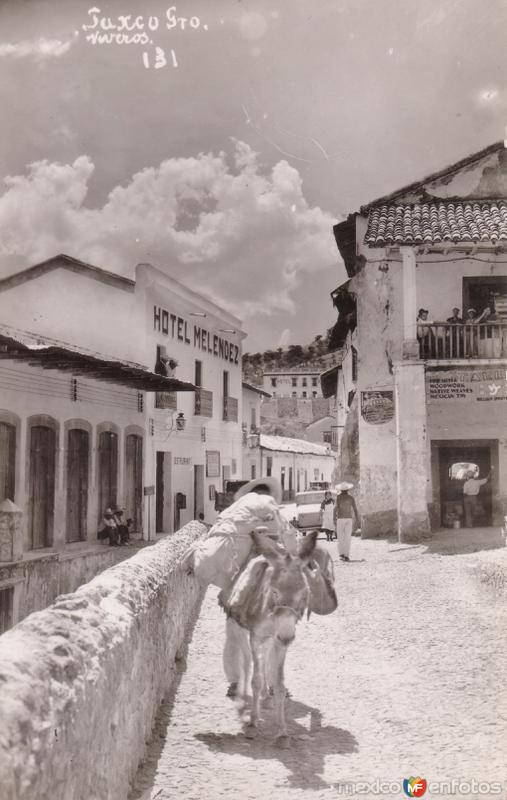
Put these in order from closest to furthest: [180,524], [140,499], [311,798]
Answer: [311,798] < [140,499] < [180,524]

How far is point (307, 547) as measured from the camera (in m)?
4.30

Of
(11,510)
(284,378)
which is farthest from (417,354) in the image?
(284,378)

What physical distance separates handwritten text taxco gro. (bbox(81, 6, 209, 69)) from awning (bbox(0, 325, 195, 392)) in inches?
210

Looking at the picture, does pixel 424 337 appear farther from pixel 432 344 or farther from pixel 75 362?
pixel 75 362

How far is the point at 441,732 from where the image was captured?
4.20 metres

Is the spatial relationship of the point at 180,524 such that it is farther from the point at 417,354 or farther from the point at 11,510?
the point at 417,354

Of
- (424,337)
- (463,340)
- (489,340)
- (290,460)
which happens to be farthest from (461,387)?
(290,460)

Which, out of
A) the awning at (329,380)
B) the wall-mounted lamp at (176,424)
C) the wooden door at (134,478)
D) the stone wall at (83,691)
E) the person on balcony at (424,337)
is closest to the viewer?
the stone wall at (83,691)

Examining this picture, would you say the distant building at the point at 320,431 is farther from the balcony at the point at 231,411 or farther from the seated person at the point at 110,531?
the seated person at the point at 110,531

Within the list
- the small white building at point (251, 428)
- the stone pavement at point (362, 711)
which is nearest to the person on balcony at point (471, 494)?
the stone pavement at point (362, 711)

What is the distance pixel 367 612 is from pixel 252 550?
9.67 feet

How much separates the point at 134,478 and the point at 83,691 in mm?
13920

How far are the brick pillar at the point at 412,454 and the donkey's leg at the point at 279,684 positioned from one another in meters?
8.42

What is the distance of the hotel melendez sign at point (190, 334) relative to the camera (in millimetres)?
14125
